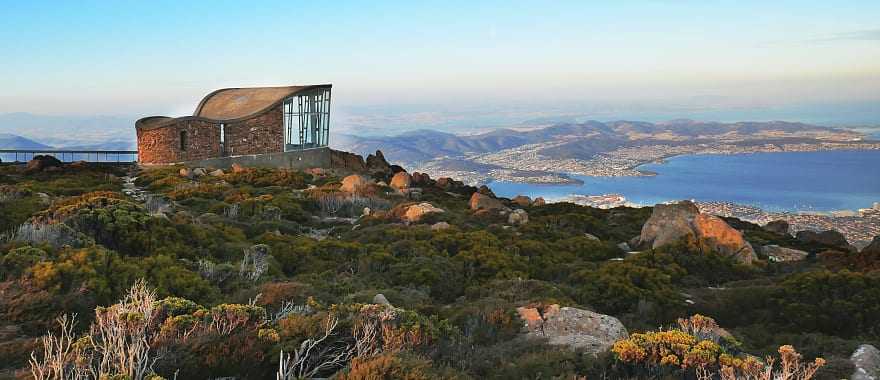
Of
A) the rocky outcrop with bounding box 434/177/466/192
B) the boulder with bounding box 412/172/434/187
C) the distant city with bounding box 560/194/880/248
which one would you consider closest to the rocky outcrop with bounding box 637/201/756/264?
the rocky outcrop with bounding box 434/177/466/192

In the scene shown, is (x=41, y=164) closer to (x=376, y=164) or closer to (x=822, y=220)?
(x=376, y=164)

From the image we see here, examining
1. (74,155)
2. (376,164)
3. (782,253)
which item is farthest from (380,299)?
(376,164)

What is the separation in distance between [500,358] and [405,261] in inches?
214

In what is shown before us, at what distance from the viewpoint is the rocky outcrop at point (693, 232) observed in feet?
46.1

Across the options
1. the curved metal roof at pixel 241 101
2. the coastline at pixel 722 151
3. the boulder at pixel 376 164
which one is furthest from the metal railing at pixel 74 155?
the coastline at pixel 722 151

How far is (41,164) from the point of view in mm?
23812

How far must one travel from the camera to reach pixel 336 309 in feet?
19.1

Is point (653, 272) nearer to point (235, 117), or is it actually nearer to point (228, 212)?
point (228, 212)

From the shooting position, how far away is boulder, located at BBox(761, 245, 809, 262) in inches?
611

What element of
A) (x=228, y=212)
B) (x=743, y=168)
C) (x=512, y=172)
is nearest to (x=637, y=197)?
(x=512, y=172)

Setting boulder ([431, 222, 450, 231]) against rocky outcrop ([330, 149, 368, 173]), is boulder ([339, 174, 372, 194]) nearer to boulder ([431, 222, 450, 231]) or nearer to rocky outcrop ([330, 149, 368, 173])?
boulder ([431, 222, 450, 231])

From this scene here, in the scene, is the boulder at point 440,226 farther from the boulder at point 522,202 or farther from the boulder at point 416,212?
the boulder at point 522,202

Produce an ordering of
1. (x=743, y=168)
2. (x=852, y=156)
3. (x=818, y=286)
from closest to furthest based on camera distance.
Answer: (x=818, y=286) < (x=743, y=168) < (x=852, y=156)

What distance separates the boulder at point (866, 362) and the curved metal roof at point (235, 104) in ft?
88.9
